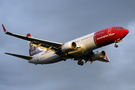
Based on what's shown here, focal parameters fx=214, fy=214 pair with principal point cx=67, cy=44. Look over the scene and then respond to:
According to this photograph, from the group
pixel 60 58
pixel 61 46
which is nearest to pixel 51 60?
pixel 60 58

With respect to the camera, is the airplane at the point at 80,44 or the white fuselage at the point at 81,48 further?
the white fuselage at the point at 81,48

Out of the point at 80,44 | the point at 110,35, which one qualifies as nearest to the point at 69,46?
the point at 80,44

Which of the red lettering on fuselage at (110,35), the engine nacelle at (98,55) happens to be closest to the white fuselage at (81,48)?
the red lettering on fuselage at (110,35)

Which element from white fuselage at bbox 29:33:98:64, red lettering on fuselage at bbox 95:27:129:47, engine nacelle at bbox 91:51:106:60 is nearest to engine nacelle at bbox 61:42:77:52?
white fuselage at bbox 29:33:98:64

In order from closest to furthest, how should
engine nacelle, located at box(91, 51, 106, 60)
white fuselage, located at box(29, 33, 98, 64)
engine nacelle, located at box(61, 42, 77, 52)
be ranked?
engine nacelle, located at box(61, 42, 77, 52) < white fuselage, located at box(29, 33, 98, 64) < engine nacelle, located at box(91, 51, 106, 60)

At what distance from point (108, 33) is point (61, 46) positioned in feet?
31.1

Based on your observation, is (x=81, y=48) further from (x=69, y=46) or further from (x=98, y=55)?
(x=98, y=55)

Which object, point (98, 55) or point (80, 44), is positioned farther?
point (98, 55)

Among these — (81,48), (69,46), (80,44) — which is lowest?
(81,48)

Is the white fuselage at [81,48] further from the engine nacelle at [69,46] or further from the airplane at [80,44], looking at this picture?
the engine nacelle at [69,46]

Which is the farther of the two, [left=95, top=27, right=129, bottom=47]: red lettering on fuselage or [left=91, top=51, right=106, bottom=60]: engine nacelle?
[left=91, top=51, right=106, bottom=60]: engine nacelle

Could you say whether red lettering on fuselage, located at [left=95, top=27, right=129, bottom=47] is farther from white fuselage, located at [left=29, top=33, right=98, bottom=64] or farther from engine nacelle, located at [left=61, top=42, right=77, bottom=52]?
engine nacelle, located at [left=61, top=42, right=77, bottom=52]

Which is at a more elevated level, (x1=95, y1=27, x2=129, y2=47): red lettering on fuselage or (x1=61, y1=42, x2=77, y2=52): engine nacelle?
(x1=95, y1=27, x2=129, y2=47): red lettering on fuselage

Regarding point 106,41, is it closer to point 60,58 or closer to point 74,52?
point 74,52
